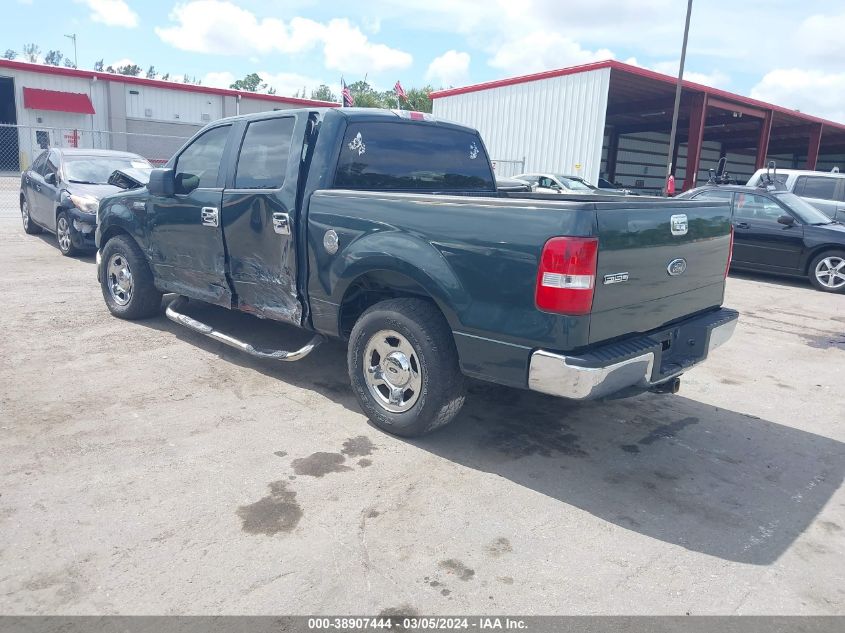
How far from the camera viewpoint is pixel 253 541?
3.01m

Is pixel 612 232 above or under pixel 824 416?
above

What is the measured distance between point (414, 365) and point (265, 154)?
2.05 metres

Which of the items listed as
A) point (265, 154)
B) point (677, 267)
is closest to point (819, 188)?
point (677, 267)

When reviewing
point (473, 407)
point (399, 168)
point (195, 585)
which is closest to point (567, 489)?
point (473, 407)

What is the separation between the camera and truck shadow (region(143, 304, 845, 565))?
334cm

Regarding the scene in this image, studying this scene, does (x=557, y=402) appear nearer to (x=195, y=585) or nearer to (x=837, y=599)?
(x=837, y=599)

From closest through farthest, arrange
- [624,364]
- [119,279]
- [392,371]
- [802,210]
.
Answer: [624,364], [392,371], [119,279], [802,210]

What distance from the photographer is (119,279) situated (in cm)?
657

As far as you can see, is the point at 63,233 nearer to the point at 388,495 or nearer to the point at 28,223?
the point at 28,223

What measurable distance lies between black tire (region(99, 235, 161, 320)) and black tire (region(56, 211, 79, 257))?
4.23 metres

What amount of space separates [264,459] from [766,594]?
102 inches

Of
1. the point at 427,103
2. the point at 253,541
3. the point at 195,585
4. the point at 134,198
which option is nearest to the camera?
the point at 195,585

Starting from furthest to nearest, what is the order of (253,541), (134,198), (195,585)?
(134,198)
(253,541)
(195,585)

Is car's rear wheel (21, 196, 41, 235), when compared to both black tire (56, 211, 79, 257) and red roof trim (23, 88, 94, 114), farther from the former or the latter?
red roof trim (23, 88, 94, 114)
